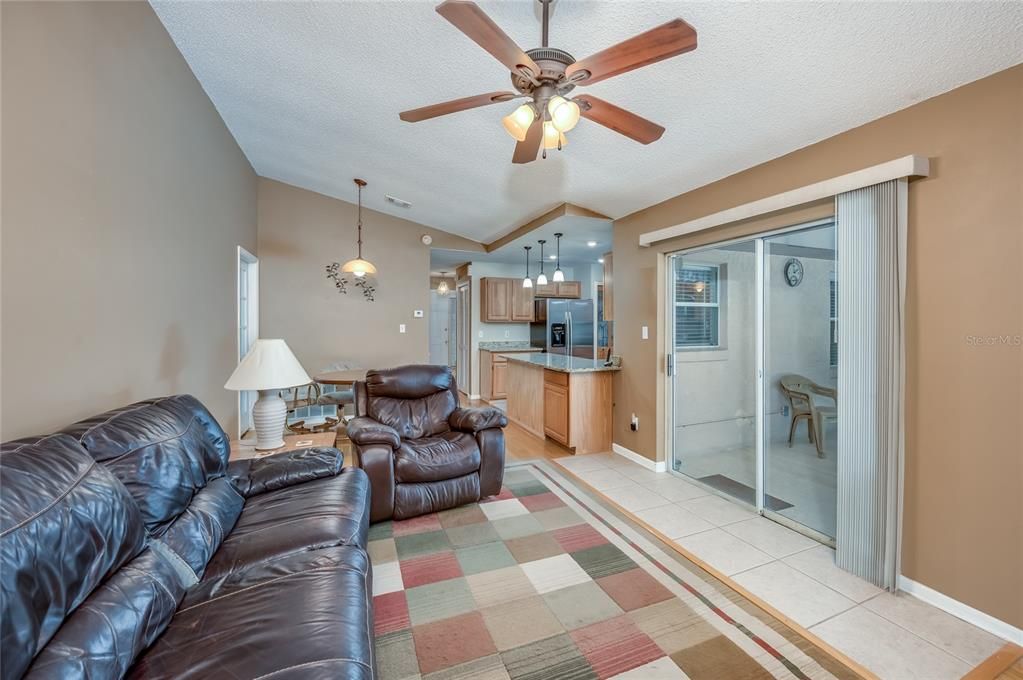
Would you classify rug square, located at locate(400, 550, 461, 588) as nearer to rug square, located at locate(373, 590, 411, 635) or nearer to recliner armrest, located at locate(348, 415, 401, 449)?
rug square, located at locate(373, 590, 411, 635)

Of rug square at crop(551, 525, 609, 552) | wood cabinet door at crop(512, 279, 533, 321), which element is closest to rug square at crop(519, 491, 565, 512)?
rug square at crop(551, 525, 609, 552)

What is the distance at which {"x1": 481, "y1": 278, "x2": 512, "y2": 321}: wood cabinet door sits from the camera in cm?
709

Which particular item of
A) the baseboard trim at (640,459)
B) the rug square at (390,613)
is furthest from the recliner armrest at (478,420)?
the baseboard trim at (640,459)

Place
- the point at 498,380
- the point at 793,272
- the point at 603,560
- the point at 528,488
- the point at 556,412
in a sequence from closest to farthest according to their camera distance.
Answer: the point at 603,560 < the point at 793,272 < the point at 528,488 < the point at 556,412 < the point at 498,380

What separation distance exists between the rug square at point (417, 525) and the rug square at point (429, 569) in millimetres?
309

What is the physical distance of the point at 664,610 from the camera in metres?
1.90

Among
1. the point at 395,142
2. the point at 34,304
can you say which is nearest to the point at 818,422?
the point at 395,142

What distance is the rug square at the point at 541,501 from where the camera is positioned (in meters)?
2.95

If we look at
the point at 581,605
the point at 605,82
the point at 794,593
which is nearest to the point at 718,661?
the point at 581,605

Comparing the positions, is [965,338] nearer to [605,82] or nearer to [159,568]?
[605,82]

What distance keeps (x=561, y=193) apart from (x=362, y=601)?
3470 mm

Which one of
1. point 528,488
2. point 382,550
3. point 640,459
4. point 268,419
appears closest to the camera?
point 382,550

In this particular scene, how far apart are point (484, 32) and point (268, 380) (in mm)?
2117

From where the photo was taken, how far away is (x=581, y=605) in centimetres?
193
